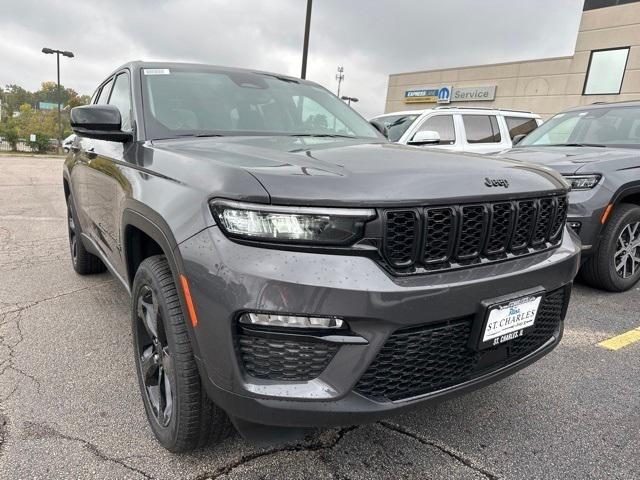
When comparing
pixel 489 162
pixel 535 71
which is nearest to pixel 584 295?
pixel 489 162

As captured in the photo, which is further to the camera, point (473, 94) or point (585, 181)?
point (473, 94)

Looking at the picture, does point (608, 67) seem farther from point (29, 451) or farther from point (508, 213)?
point (29, 451)

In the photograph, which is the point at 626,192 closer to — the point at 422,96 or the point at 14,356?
the point at 14,356

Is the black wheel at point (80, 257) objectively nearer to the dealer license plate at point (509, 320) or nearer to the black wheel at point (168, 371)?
the black wheel at point (168, 371)

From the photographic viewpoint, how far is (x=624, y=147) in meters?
4.59

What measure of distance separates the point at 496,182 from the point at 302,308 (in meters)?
0.92

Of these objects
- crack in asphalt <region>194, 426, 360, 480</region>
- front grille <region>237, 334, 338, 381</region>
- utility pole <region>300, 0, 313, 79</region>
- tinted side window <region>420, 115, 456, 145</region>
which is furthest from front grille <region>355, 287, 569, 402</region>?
utility pole <region>300, 0, 313, 79</region>

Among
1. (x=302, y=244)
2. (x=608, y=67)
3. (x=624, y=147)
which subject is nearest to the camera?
(x=302, y=244)

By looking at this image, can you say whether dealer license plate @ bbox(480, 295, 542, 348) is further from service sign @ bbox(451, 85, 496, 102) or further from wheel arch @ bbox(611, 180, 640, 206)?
service sign @ bbox(451, 85, 496, 102)

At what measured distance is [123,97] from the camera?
9.76 feet

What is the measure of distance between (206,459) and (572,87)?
2310 cm

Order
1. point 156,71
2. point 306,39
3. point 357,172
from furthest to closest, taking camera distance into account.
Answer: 1. point 306,39
2. point 156,71
3. point 357,172

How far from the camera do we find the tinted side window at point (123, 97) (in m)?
2.72

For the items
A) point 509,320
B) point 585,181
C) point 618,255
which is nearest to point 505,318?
point 509,320
